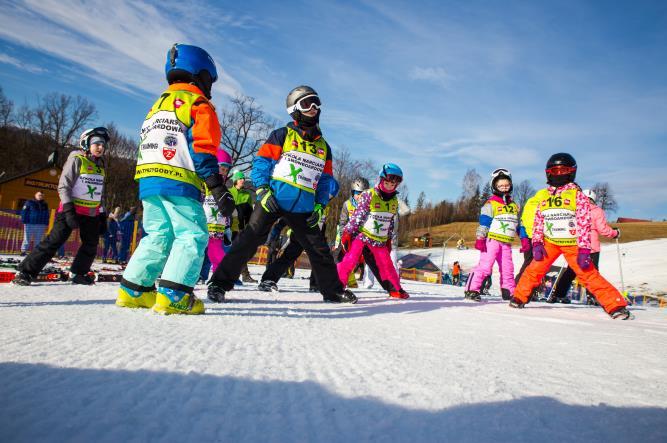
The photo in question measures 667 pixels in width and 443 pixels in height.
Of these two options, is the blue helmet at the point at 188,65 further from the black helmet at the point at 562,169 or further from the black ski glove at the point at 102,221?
the black helmet at the point at 562,169

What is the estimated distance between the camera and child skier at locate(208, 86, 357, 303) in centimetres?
423

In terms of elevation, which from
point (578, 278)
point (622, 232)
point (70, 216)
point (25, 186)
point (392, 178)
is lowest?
point (578, 278)

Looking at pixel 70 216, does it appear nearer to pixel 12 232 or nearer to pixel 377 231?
pixel 377 231

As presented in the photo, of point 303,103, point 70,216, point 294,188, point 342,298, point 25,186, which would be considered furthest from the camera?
point 25,186

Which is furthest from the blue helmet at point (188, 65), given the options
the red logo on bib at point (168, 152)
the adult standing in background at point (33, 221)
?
the adult standing in background at point (33, 221)

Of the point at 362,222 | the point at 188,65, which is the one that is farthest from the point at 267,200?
the point at 362,222

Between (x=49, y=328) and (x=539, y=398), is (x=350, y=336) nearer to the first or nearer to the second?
(x=539, y=398)

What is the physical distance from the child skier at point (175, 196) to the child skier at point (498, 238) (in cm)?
508

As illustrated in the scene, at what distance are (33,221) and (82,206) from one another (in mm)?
8958

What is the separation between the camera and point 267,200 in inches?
166

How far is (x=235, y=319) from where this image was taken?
294cm

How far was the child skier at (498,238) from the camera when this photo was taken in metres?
6.78

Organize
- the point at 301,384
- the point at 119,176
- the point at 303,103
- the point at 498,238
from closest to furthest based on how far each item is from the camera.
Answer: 1. the point at 301,384
2. the point at 303,103
3. the point at 498,238
4. the point at 119,176

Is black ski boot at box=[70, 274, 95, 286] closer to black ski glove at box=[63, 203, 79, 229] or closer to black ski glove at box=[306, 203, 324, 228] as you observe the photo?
black ski glove at box=[63, 203, 79, 229]
